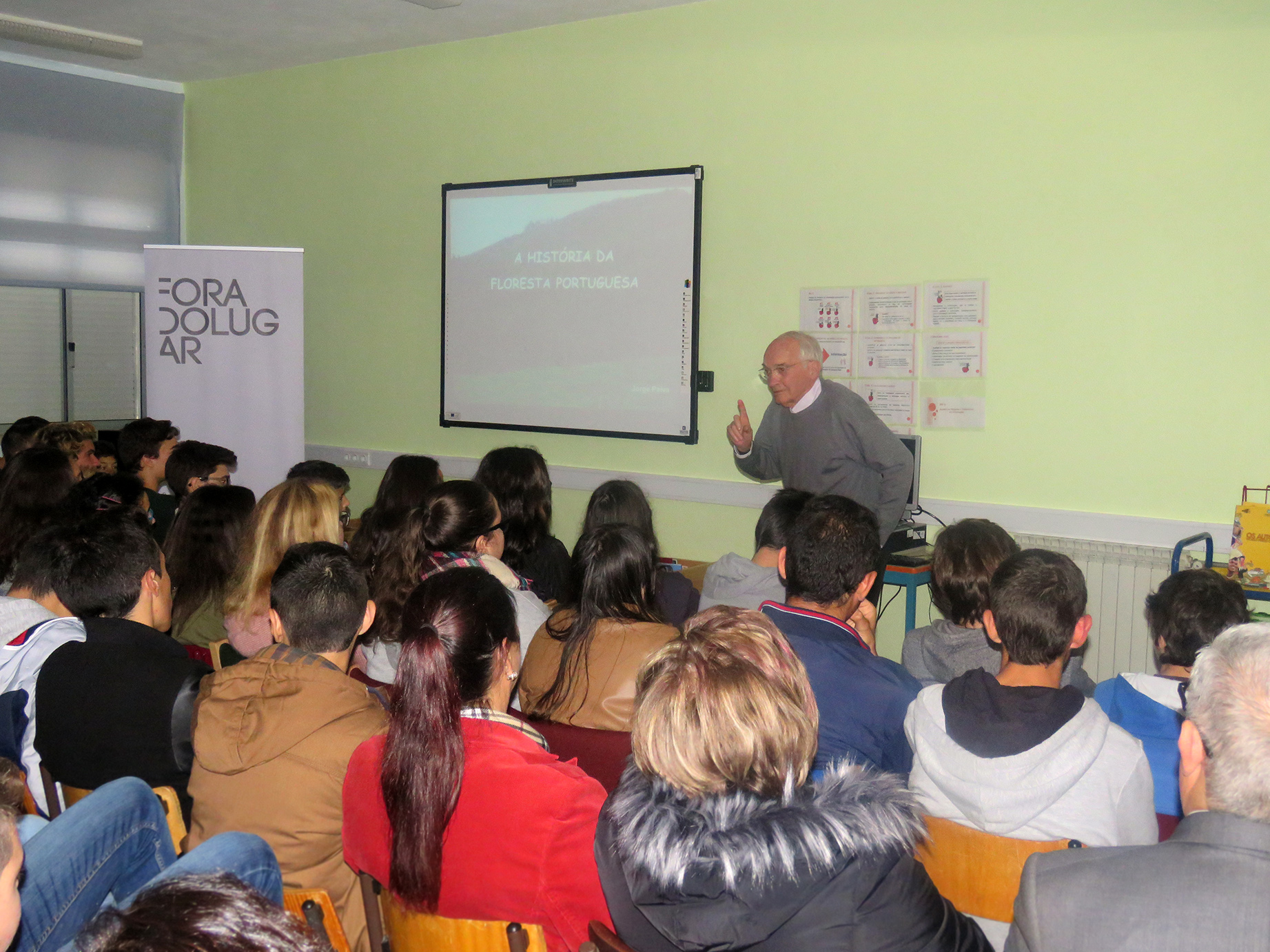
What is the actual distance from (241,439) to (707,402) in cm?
277

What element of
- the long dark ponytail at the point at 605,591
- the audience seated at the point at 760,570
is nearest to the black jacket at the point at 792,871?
the long dark ponytail at the point at 605,591

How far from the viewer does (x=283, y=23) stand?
18.5 ft

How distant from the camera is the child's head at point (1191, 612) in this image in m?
2.22

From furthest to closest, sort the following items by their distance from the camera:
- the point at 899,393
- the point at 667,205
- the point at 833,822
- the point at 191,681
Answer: the point at 667,205
the point at 899,393
the point at 191,681
the point at 833,822

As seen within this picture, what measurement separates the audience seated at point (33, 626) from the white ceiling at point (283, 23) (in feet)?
12.2

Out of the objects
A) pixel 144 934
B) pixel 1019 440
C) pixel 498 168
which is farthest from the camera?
pixel 498 168

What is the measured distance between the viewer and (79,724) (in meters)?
1.94

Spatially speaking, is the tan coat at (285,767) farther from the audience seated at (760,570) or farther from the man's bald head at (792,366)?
the man's bald head at (792,366)

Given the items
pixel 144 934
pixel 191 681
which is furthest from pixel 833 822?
pixel 191 681

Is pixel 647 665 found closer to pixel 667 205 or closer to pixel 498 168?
pixel 667 205

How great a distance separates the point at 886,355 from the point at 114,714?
138 inches

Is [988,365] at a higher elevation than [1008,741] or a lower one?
higher

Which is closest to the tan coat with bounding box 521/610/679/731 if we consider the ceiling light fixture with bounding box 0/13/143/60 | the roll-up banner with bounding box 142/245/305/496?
the roll-up banner with bounding box 142/245/305/496

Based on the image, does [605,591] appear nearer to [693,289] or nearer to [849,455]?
[849,455]
